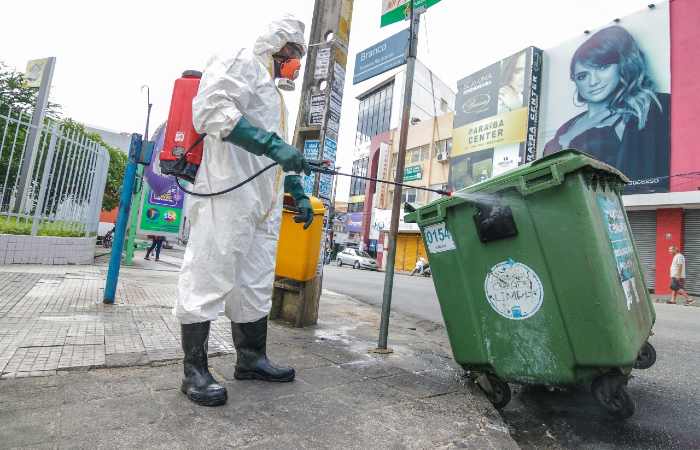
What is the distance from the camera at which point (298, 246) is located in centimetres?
382

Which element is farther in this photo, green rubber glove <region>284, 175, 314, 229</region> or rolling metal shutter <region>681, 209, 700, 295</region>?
rolling metal shutter <region>681, 209, 700, 295</region>

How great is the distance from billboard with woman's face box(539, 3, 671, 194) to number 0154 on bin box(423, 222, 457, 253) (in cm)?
1293

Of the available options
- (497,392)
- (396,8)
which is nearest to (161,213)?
(396,8)

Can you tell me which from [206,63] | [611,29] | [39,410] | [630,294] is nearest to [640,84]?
[611,29]

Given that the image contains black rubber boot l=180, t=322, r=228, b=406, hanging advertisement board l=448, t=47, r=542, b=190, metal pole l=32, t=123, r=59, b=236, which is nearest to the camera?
black rubber boot l=180, t=322, r=228, b=406

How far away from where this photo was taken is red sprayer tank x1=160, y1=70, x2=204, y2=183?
7.16 ft

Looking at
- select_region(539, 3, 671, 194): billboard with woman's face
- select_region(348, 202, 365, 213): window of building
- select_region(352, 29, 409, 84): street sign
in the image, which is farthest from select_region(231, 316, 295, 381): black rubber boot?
select_region(348, 202, 365, 213): window of building

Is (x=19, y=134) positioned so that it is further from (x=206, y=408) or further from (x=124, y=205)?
(x=206, y=408)

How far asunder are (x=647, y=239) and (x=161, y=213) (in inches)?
603

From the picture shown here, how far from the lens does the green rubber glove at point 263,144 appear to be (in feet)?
6.46

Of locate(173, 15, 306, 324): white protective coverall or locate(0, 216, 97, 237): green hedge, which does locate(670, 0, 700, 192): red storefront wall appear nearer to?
locate(173, 15, 306, 324): white protective coverall

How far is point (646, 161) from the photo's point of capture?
1416cm

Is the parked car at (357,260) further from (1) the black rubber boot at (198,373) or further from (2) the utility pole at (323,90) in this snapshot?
(1) the black rubber boot at (198,373)

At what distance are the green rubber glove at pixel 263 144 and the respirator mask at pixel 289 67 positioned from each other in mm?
601
